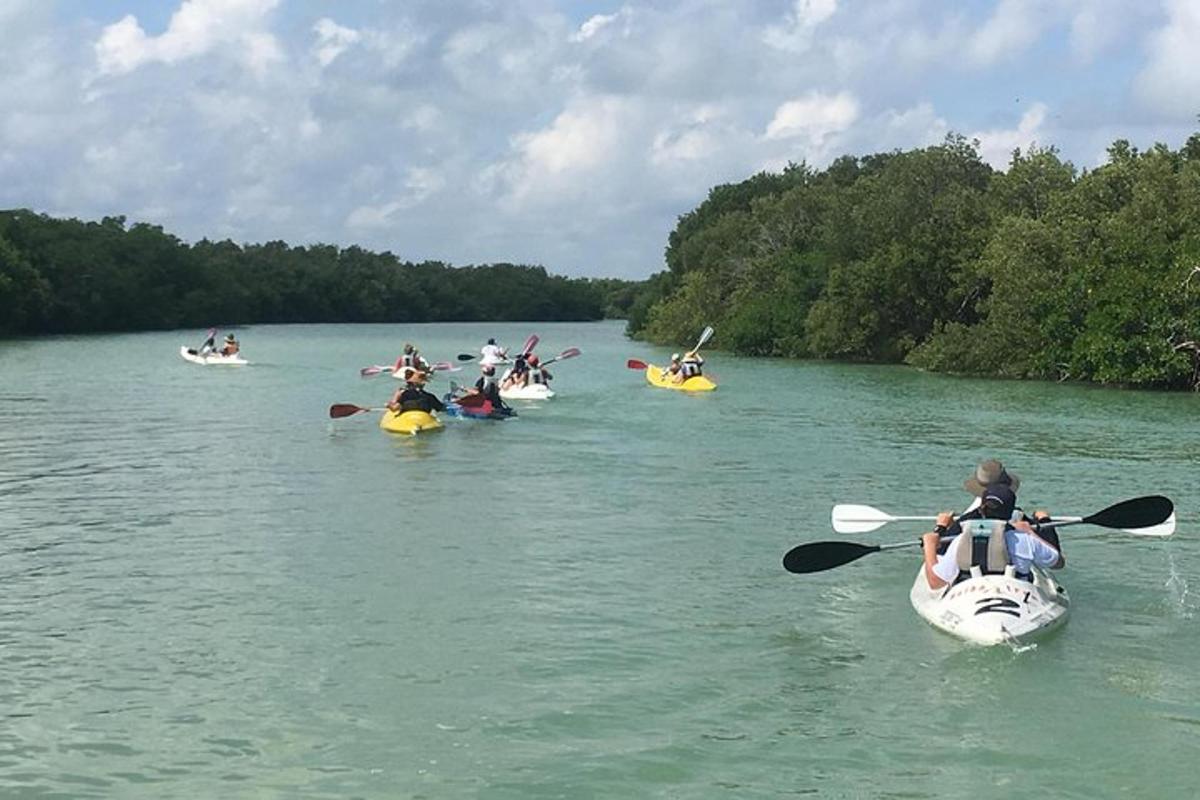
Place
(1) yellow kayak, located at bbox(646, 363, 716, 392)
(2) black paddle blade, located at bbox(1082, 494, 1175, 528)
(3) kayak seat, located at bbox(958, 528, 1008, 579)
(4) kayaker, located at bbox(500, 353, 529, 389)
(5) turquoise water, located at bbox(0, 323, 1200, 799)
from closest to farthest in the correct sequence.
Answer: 1. (5) turquoise water, located at bbox(0, 323, 1200, 799)
2. (3) kayak seat, located at bbox(958, 528, 1008, 579)
3. (2) black paddle blade, located at bbox(1082, 494, 1175, 528)
4. (4) kayaker, located at bbox(500, 353, 529, 389)
5. (1) yellow kayak, located at bbox(646, 363, 716, 392)

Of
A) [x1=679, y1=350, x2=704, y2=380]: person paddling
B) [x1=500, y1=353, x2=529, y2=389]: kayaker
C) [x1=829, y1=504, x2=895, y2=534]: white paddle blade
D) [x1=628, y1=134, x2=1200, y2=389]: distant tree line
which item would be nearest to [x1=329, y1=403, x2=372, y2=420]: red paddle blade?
[x1=500, y1=353, x2=529, y2=389]: kayaker

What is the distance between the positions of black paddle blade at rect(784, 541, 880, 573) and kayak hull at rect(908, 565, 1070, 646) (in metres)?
1.08

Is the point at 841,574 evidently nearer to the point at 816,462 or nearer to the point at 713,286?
the point at 816,462

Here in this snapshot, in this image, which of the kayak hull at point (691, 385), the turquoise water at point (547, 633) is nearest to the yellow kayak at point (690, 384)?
the kayak hull at point (691, 385)

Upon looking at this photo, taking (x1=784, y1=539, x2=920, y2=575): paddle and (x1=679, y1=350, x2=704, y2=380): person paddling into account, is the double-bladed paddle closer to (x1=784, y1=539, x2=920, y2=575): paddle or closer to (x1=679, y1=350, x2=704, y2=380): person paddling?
(x1=784, y1=539, x2=920, y2=575): paddle

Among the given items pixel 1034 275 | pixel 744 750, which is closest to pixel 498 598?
pixel 744 750

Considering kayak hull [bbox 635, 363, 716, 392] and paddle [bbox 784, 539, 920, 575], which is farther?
kayak hull [bbox 635, 363, 716, 392]

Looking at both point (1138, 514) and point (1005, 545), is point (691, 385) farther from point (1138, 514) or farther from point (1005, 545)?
point (1005, 545)

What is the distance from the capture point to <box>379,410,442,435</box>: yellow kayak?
23.6 m

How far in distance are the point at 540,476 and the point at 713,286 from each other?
167 ft

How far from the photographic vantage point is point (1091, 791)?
24.3 feet

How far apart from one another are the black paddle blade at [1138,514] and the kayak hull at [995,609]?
1.30m

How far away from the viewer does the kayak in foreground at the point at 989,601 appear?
965 cm

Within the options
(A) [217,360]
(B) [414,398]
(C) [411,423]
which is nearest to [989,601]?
(C) [411,423]
